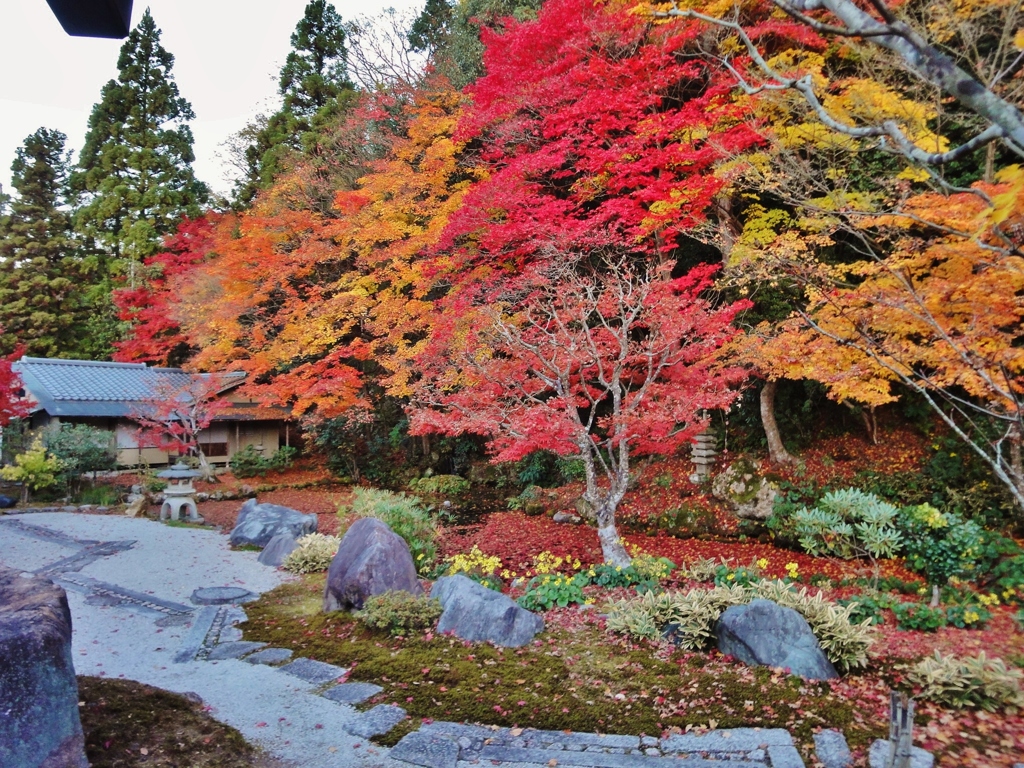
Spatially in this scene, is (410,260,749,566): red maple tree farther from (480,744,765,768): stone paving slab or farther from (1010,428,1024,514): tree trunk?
(480,744,765,768): stone paving slab

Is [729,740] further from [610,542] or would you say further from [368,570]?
[610,542]

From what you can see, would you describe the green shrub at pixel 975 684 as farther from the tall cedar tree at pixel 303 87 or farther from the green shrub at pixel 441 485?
the tall cedar tree at pixel 303 87

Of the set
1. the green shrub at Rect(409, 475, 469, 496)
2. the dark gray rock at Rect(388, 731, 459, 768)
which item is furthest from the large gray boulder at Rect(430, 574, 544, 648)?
the green shrub at Rect(409, 475, 469, 496)


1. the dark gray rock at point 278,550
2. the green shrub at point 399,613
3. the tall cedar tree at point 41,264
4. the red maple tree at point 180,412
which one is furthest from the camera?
the tall cedar tree at point 41,264

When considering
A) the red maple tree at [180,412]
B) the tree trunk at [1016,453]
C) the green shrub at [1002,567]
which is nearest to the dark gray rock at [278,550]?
the red maple tree at [180,412]

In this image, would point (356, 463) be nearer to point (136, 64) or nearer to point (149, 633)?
point (149, 633)

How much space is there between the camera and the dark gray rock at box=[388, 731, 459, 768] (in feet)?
11.8

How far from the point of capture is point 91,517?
12156 millimetres

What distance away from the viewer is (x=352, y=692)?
454 cm

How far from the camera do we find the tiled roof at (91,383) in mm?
17172

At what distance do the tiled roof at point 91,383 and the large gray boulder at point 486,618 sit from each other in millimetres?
13855

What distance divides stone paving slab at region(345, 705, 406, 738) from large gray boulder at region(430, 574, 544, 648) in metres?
1.38

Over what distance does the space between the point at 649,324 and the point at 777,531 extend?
3.82 m

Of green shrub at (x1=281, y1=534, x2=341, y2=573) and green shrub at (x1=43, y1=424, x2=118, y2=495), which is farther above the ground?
green shrub at (x1=43, y1=424, x2=118, y2=495)
